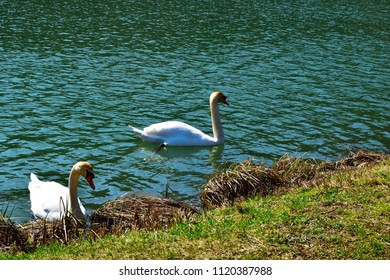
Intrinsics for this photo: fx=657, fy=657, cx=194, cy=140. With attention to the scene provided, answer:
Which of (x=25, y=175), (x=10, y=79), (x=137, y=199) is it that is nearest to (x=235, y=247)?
(x=137, y=199)

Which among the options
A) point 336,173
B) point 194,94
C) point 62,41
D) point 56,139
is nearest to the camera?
point 336,173

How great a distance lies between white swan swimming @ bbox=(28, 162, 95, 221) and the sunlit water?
424mm

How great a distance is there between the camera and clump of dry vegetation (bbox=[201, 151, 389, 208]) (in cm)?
1180

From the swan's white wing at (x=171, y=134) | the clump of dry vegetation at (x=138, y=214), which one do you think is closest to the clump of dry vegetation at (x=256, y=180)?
the clump of dry vegetation at (x=138, y=214)

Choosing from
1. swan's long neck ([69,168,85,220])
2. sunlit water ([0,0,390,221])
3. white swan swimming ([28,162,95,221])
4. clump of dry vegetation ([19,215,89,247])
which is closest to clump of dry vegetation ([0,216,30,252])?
clump of dry vegetation ([19,215,89,247])

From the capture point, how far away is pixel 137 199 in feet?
35.8

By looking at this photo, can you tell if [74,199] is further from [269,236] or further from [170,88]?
[170,88]

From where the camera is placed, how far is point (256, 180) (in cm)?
1206

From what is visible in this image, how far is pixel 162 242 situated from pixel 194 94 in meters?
12.8

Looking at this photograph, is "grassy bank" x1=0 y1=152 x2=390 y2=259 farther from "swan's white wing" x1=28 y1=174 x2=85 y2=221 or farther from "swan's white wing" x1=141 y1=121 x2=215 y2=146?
"swan's white wing" x1=141 y1=121 x2=215 y2=146

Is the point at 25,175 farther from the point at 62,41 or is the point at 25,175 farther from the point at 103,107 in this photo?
the point at 62,41

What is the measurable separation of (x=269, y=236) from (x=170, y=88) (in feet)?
43.9

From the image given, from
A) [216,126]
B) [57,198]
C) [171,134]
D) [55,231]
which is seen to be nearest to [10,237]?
[55,231]

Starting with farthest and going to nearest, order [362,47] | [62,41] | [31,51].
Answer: [362,47] < [62,41] < [31,51]
